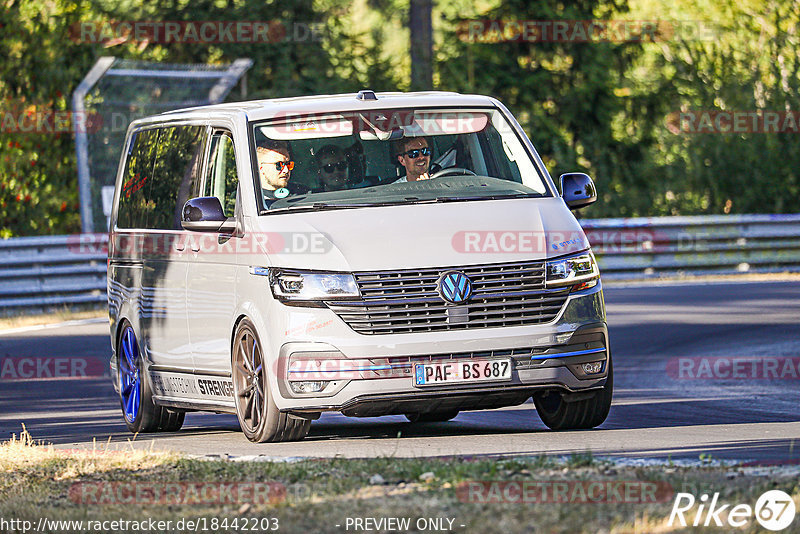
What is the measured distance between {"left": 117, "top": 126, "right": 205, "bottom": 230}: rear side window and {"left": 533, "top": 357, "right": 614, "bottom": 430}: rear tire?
276 cm

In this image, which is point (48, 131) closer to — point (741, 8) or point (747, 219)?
point (747, 219)

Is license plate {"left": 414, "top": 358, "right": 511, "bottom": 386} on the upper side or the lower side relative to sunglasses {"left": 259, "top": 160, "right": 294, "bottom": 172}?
lower

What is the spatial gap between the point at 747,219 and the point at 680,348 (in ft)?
35.8

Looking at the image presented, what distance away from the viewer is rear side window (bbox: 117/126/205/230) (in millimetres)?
11344

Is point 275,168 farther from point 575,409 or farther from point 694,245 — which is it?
point 694,245

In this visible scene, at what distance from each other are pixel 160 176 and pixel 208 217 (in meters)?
1.71

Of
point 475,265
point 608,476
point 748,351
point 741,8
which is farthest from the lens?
point 741,8

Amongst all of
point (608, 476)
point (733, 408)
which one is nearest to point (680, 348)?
point (733, 408)

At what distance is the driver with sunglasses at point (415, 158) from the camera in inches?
408

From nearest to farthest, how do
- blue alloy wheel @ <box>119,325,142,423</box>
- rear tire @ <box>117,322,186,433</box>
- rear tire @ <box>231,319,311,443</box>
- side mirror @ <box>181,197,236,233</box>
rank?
rear tire @ <box>231,319,311,443</box>, side mirror @ <box>181,197,236,233</box>, rear tire @ <box>117,322,186,433</box>, blue alloy wheel @ <box>119,325,142,423</box>

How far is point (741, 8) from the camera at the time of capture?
36.2 meters

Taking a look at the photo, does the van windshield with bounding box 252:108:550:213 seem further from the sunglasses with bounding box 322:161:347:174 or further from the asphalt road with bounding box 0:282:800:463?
the asphalt road with bounding box 0:282:800:463

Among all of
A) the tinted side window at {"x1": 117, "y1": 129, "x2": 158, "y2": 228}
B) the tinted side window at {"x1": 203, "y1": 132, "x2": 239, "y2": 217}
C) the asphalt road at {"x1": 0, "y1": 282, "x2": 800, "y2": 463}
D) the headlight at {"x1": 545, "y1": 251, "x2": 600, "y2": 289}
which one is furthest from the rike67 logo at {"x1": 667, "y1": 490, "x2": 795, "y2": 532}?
the tinted side window at {"x1": 117, "y1": 129, "x2": 158, "y2": 228}

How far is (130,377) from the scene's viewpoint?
11992 mm
